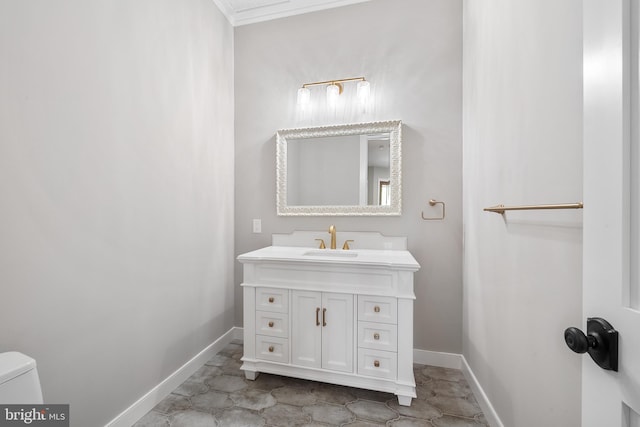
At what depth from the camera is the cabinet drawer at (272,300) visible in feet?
6.16

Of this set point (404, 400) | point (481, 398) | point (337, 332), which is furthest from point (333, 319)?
point (481, 398)

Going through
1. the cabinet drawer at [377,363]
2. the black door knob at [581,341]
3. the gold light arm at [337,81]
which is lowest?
the cabinet drawer at [377,363]

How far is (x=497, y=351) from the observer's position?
4.79ft

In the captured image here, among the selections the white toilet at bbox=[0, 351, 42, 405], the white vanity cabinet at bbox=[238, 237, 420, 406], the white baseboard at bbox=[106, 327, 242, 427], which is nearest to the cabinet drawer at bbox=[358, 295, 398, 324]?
the white vanity cabinet at bbox=[238, 237, 420, 406]

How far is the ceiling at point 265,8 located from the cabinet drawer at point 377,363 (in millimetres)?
2546

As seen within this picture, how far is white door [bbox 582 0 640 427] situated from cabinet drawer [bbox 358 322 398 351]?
116 centimetres

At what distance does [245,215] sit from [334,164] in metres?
0.90

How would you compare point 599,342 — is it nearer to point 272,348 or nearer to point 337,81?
point 272,348

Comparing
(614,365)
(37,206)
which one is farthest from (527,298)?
(37,206)

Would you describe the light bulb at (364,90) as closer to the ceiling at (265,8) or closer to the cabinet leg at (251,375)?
the ceiling at (265,8)

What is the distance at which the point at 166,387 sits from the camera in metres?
1.78

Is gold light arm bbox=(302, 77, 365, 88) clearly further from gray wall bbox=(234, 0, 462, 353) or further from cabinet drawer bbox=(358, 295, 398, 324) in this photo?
cabinet drawer bbox=(358, 295, 398, 324)

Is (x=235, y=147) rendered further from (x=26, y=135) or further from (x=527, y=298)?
(x=527, y=298)

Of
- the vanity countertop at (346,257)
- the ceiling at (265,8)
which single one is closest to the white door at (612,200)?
the vanity countertop at (346,257)
